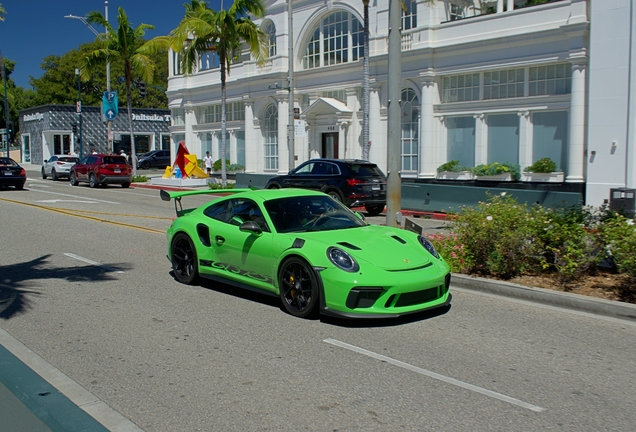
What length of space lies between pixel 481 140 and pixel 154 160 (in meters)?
38.6

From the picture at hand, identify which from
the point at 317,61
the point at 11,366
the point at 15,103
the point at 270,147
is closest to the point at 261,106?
the point at 270,147

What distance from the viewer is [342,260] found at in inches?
272

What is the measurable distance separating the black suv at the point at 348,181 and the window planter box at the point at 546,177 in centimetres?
730

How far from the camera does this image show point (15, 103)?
298ft

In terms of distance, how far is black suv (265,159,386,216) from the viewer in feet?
62.2

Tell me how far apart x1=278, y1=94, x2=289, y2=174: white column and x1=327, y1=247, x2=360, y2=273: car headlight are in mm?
27476

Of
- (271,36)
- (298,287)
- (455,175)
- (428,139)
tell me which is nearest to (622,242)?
(298,287)

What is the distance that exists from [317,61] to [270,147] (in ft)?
19.2

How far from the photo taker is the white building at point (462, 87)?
2030 cm

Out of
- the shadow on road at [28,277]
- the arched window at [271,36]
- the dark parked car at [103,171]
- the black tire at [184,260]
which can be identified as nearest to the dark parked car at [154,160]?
the dark parked car at [103,171]

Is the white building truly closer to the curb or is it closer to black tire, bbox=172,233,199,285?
the curb

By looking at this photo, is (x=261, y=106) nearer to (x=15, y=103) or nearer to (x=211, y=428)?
(x=211, y=428)

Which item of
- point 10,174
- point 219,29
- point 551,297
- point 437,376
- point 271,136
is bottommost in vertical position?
point 437,376

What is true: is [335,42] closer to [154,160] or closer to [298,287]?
[298,287]
